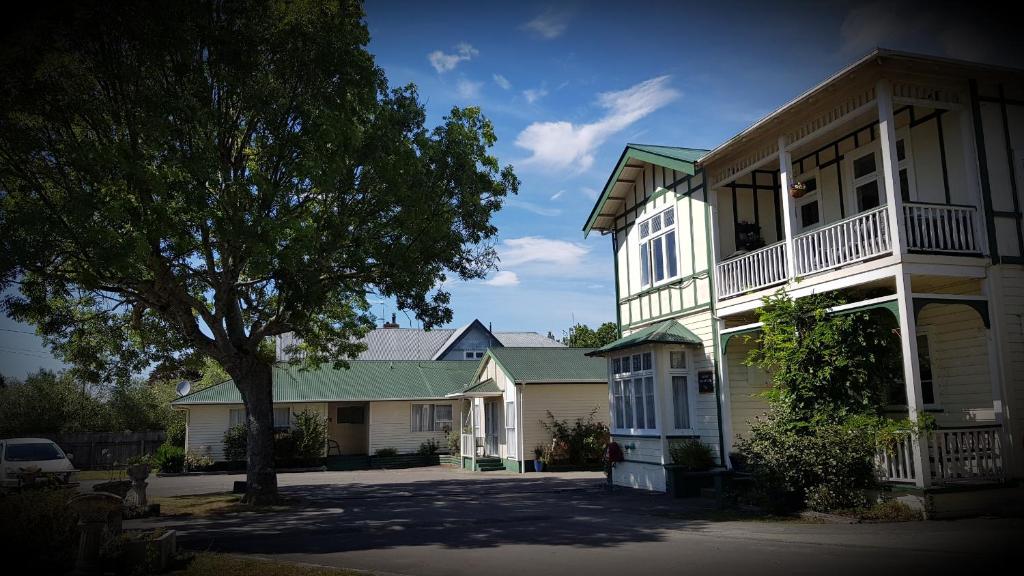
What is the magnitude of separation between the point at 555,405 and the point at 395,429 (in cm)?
1099

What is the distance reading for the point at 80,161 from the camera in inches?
540

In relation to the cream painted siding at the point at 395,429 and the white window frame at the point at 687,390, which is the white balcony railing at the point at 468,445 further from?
the white window frame at the point at 687,390

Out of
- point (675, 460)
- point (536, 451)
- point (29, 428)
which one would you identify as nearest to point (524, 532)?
point (675, 460)

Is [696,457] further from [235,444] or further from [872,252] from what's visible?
[235,444]

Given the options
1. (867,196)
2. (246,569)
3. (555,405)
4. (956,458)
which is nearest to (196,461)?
(555,405)

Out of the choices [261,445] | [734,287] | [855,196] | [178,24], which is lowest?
[261,445]

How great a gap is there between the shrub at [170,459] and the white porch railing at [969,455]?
3119cm

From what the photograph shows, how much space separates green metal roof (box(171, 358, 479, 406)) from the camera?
117 feet

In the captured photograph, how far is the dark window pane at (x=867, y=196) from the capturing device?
15.8 m

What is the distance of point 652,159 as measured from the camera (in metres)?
20.0

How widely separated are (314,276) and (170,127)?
409cm

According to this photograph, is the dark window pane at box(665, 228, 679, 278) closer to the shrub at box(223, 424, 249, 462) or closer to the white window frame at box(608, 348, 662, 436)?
the white window frame at box(608, 348, 662, 436)

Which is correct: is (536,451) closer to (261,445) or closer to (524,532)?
(261,445)

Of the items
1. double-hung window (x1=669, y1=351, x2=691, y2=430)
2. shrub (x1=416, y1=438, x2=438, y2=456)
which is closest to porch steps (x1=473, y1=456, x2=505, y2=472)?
shrub (x1=416, y1=438, x2=438, y2=456)
